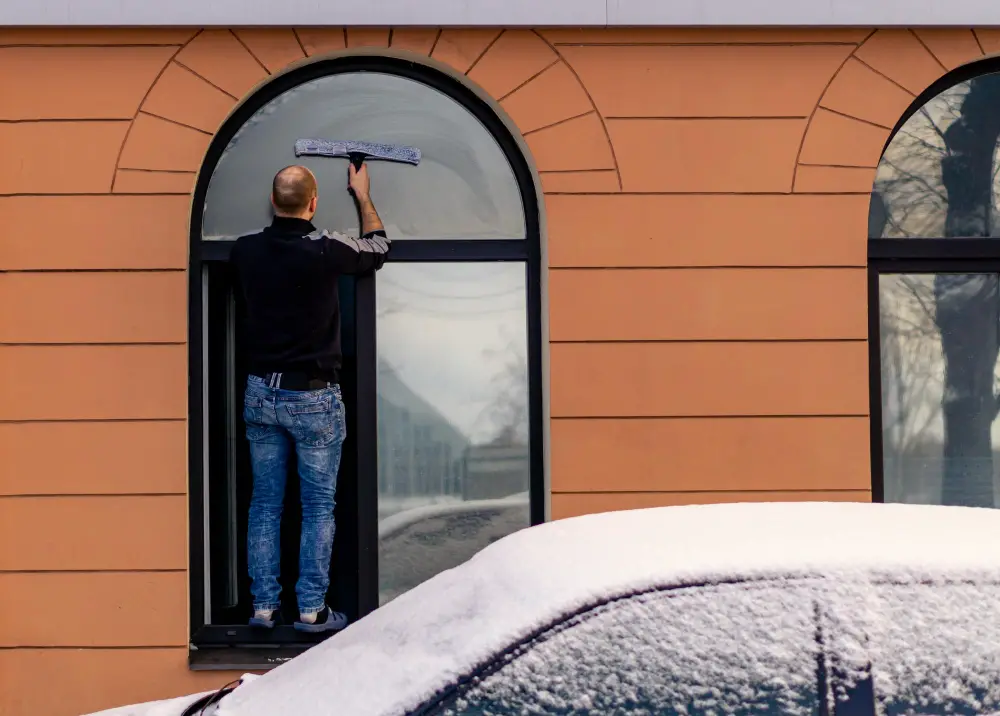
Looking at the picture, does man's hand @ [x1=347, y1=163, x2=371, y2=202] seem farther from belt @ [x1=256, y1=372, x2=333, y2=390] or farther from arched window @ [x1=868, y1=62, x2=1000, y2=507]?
arched window @ [x1=868, y1=62, x2=1000, y2=507]

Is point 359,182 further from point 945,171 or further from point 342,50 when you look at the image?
point 945,171

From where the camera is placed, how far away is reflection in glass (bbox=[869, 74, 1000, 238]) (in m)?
4.75

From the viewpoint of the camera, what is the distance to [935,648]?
75.2 inches

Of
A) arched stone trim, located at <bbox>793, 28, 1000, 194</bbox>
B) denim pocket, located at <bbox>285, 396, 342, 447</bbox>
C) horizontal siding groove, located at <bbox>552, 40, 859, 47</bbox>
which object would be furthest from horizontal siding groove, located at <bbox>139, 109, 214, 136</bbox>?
arched stone trim, located at <bbox>793, 28, 1000, 194</bbox>

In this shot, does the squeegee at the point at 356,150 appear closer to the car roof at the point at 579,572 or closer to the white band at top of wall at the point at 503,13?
the white band at top of wall at the point at 503,13

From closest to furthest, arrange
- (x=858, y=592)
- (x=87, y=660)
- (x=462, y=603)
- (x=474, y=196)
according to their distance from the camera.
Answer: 1. (x=858, y=592)
2. (x=462, y=603)
3. (x=87, y=660)
4. (x=474, y=196)

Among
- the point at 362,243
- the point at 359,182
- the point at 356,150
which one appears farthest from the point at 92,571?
the point at 356,150

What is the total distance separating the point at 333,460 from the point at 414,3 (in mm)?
2046

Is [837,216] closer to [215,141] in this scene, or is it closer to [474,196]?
[474,196]

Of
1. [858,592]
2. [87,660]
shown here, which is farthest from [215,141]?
[858,592]

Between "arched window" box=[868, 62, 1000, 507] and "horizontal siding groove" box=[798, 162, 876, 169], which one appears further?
"arched window" box=[868, 62, 1000, 507]

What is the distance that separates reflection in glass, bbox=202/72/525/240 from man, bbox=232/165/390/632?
0.21 meters

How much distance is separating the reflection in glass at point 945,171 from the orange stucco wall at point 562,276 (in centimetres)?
22

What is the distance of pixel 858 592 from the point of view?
196cm
